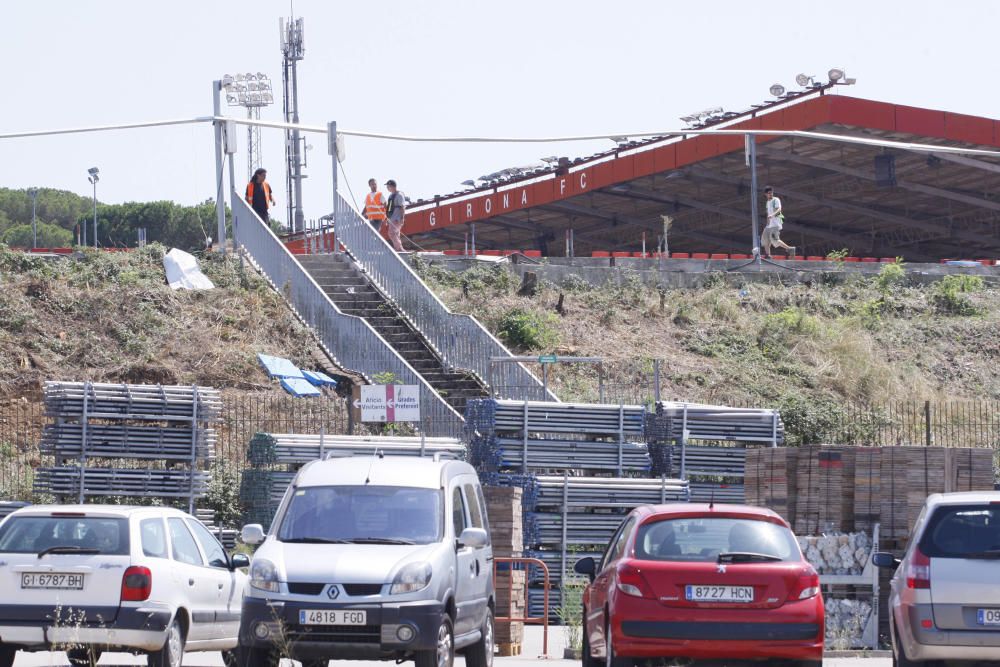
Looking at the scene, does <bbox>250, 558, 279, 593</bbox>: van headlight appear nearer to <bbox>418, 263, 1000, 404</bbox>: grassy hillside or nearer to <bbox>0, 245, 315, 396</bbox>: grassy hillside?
<bbox>0, 245, 315, 396</bbox>: grassy hillside

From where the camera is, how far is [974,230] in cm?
5375

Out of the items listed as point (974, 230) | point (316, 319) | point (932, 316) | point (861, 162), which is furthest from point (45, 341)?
point (974, 230)

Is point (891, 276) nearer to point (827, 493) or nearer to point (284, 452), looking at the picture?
point (284, 452)

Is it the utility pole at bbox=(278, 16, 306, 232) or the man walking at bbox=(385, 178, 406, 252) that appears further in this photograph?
the utility pole at bbox=(278, 16, 306, 232)

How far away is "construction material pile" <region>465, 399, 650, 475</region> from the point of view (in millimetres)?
21672

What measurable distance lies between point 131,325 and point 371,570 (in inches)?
774

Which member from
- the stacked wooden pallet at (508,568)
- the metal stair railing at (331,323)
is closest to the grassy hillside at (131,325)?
the metal stair railing at (331,323)

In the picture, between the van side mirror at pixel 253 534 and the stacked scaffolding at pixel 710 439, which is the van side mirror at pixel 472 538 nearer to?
the van side mirror at pixel 253 534

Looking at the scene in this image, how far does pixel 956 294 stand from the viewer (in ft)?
124

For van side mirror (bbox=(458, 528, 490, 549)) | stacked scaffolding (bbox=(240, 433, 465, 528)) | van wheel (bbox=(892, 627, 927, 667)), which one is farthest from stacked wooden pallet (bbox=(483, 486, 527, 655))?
van wheel (bbox=(892, 627, 927, 667))

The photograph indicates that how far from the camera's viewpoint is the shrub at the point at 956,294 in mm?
37188

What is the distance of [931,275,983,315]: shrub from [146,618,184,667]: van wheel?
28.1 meters

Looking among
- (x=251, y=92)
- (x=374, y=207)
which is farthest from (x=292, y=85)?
(x=374, y=207)

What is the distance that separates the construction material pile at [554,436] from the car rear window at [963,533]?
10.4 m
